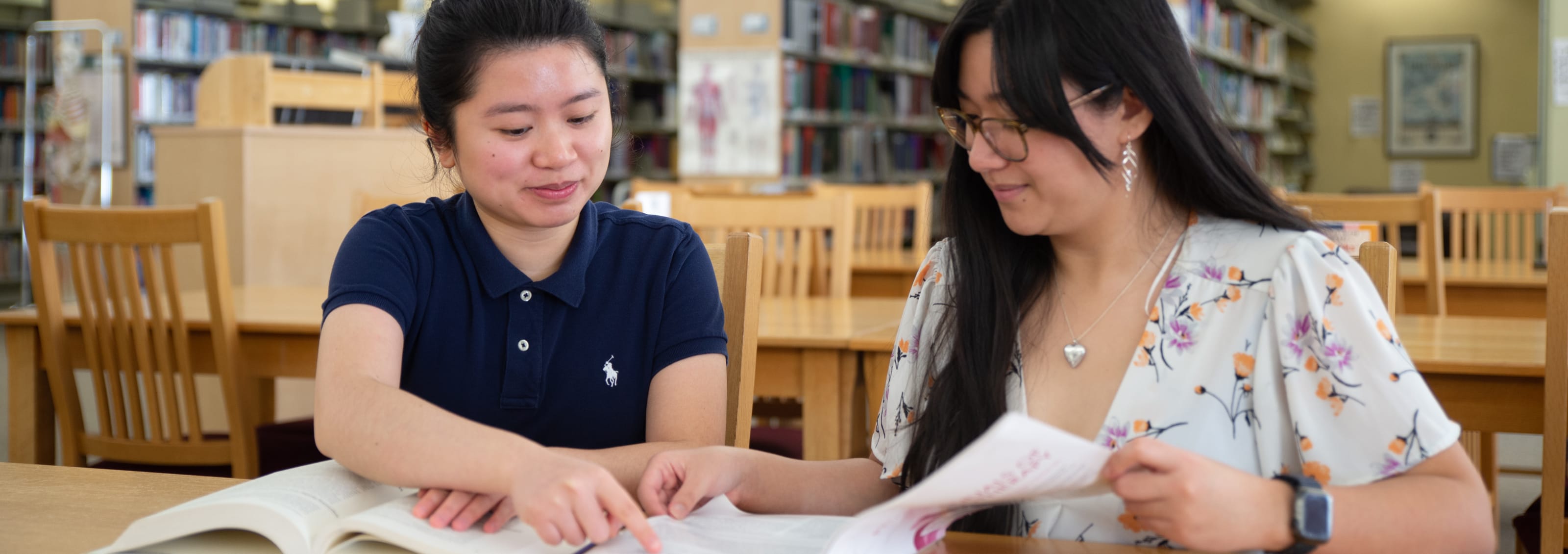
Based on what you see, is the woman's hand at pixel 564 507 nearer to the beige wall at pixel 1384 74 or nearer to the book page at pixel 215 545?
the book page at pixel 215 545

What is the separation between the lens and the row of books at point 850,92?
602 cm

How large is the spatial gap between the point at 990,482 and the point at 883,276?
116 inches

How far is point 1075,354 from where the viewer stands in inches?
38.8

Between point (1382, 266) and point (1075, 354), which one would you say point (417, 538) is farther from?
point (1382, 266)

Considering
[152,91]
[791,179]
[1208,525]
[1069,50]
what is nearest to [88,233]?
[1069,50]

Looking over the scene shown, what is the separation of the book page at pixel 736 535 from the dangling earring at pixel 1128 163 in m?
0.36

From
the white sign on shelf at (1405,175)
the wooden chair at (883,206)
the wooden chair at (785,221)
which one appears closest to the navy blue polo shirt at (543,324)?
the wooden chair at (785,221)

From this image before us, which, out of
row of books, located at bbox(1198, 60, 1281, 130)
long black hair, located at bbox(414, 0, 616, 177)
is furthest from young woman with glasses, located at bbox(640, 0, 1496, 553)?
row of books, located at bbox(1198, 60, 1281, 130)

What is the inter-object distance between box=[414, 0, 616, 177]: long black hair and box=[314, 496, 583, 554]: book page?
1.44ft

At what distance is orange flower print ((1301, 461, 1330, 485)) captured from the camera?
0.84 m

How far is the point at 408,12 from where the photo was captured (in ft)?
16.5

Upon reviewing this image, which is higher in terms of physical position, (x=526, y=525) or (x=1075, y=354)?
(x=1075, y=354)

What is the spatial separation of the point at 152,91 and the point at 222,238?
16.0 ft

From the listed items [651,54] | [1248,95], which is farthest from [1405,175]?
[651,54]
